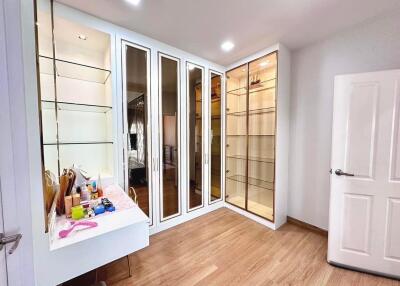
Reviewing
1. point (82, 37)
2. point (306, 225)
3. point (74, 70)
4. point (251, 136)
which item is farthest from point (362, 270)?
point (82, 37)

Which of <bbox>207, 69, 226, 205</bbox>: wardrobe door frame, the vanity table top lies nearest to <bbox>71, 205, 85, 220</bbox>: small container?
the vanity table top

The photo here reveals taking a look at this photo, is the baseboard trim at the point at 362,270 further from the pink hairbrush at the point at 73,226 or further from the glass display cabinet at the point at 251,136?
the pink hairbrush at the point at 73,226

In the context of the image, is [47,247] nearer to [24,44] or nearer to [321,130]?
[24,44]

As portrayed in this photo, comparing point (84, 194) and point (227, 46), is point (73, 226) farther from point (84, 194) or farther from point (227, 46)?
point (227, 46)

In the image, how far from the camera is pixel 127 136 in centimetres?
225

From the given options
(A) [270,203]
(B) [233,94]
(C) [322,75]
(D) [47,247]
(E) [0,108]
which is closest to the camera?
(E) [0,108]

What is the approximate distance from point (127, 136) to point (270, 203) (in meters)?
2.52

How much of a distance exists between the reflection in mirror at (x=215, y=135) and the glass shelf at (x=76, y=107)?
1.77 m

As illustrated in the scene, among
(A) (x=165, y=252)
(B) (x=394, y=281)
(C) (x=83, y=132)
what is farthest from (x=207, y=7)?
(B) (x=394, y=281)

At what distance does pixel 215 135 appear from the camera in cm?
338

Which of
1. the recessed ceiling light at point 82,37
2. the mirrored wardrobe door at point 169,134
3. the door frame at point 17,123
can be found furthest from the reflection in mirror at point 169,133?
the door frame at point 17,123

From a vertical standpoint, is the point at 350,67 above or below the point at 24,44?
above

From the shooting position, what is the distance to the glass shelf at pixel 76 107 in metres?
1.88

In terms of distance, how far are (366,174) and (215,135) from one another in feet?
7.10
